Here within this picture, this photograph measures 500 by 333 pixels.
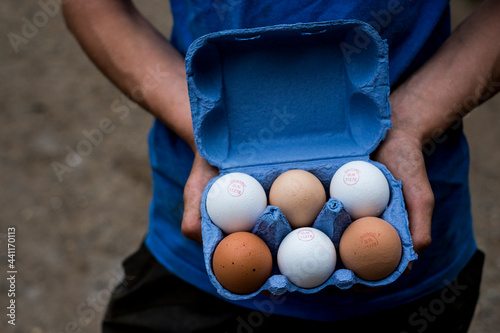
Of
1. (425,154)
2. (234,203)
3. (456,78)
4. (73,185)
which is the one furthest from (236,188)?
(73,185)

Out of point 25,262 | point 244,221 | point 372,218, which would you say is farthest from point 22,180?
point 372,218

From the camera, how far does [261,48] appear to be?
53.1 inches

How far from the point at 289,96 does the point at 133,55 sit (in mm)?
443

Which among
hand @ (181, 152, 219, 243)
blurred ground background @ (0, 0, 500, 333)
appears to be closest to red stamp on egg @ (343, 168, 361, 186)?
hand @ (181, 152, 219, 243)

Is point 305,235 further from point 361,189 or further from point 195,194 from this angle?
point 195,194

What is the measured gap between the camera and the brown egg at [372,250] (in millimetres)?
1178

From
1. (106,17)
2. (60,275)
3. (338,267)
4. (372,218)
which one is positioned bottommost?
(60,275)

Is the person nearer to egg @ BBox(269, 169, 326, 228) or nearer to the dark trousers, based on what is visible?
the dark trousers

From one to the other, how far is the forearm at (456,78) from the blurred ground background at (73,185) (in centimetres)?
176

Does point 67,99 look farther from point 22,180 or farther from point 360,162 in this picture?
point 360,162

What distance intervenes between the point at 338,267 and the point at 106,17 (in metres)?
0.92

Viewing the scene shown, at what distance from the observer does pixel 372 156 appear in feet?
4.71

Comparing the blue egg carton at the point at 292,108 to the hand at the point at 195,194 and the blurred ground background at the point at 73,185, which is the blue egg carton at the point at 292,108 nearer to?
the hand at the point at 195,194

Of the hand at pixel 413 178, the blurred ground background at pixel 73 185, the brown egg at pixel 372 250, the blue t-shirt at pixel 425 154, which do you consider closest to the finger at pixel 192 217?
the blue t-shirt at pixel 425 154
